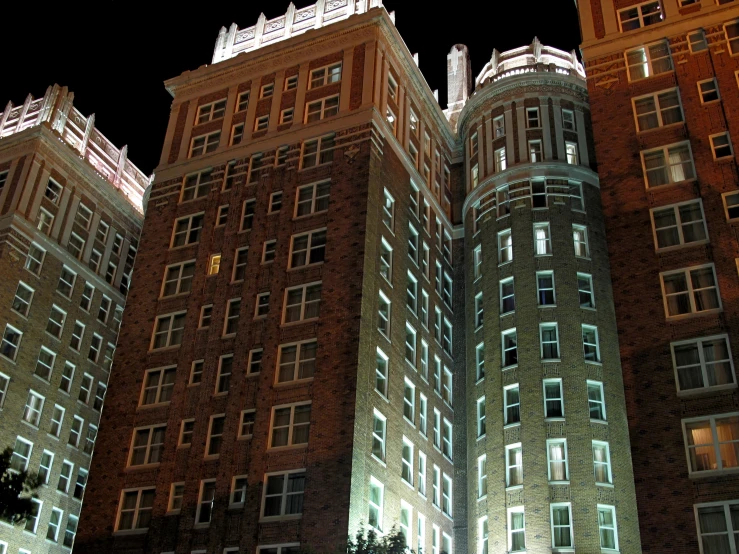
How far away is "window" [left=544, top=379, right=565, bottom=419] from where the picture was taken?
55.1 m

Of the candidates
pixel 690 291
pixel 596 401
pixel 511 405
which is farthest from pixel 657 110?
pixel 511 405

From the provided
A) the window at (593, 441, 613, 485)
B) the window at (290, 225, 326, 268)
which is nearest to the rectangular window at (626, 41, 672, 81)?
the window at (290, 225, 326, 268)

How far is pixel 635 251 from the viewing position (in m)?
47.7

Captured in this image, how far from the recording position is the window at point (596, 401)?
54.7m

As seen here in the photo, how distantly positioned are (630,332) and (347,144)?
26.4 m

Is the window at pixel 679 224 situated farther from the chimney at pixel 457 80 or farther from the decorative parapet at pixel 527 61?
the chimney at pixel 457 80

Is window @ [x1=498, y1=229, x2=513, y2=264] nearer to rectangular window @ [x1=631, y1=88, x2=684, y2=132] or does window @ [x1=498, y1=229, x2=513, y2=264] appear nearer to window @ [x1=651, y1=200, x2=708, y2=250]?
rectangular window @ [x1=631, y1=88, x2=684, y2=132]

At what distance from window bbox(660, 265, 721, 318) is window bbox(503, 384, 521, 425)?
14.4 m

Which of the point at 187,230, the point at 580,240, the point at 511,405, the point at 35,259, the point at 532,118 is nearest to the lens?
the point at 511,405

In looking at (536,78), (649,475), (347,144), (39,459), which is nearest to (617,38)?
(536,78)

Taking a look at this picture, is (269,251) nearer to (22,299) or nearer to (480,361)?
(480,361)

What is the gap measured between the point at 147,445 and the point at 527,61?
46796 millimetres

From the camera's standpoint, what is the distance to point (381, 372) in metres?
54.2

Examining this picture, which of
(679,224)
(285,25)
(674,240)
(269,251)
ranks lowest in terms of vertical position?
(674,240)
